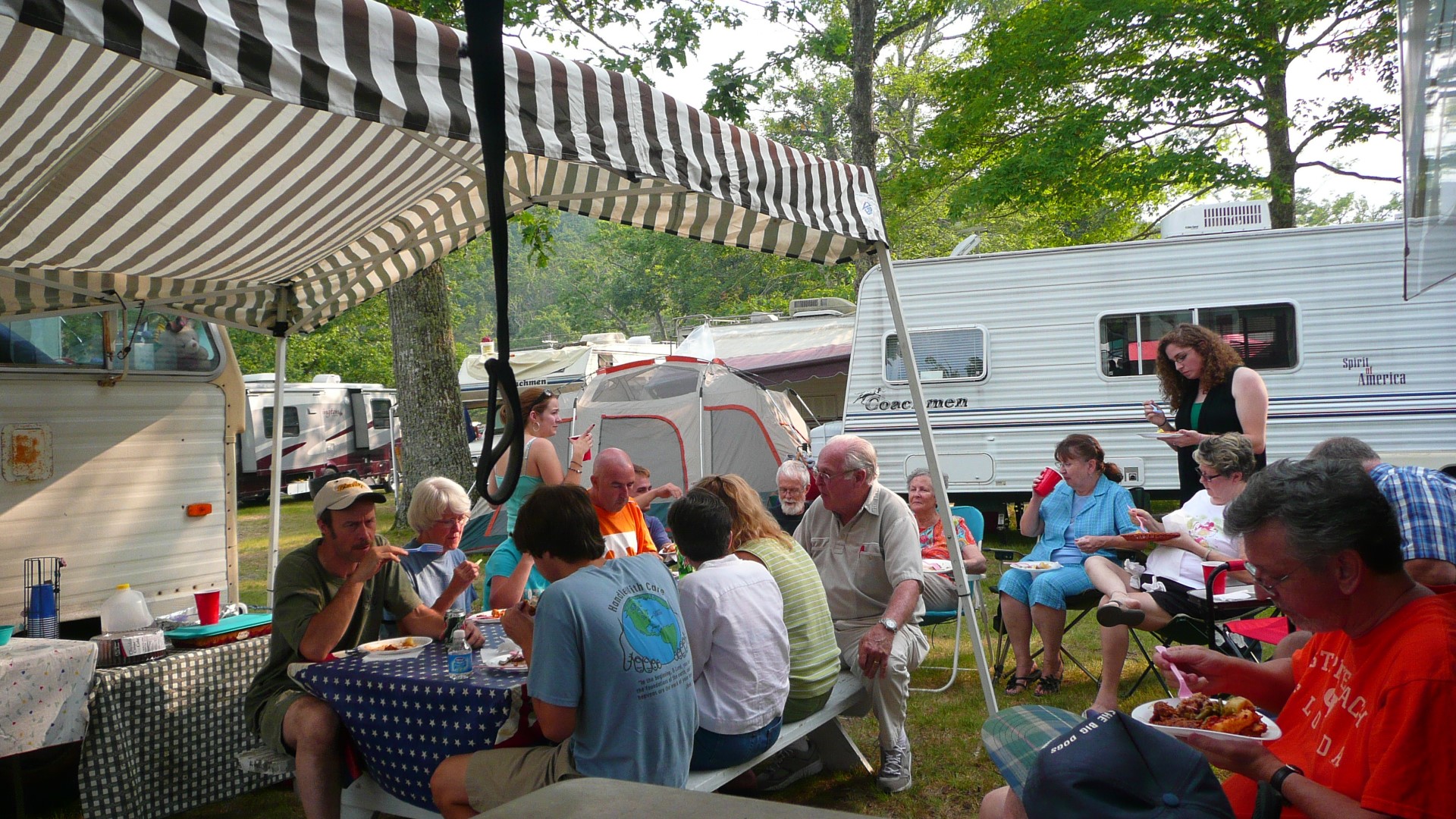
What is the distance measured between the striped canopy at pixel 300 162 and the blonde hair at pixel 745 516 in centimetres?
104

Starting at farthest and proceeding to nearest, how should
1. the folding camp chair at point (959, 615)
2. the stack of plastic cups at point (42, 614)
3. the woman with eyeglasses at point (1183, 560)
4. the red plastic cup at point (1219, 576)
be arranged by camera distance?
1. the folding camp chair at point (959, 615)
2. the woman with eyeglasses at point (1183, 560)
3. the red plastic cup at point (1219, 576)
4. the stack of plastic cups at point (42, 614)

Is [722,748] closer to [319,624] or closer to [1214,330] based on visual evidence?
[319,624]

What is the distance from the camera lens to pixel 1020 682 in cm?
508

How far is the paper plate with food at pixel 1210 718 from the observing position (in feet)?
6.40

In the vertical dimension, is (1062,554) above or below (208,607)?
below

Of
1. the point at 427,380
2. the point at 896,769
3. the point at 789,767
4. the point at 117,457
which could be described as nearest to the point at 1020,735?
the point at 896,769

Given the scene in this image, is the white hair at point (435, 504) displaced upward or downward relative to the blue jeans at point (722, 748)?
upward

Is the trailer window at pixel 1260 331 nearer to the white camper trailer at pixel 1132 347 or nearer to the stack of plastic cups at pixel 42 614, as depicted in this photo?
the white camper trailer at pixel 1132 347

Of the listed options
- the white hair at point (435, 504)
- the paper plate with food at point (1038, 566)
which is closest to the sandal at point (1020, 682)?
the paper plate with food at point (1038, 566)

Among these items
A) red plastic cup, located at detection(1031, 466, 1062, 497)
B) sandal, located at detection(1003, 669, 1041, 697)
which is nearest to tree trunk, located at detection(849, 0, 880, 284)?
red plastic cup, located at detection(1031, 466, 1062, 497)

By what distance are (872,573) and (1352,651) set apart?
2342mm

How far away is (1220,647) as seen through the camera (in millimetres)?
4133

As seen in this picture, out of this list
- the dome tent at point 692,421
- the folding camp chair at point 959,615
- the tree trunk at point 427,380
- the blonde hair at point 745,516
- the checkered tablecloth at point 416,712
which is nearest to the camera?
the checkered tablecloth at point 416,712

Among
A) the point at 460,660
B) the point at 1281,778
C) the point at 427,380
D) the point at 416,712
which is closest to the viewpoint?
the point at 1281,778
